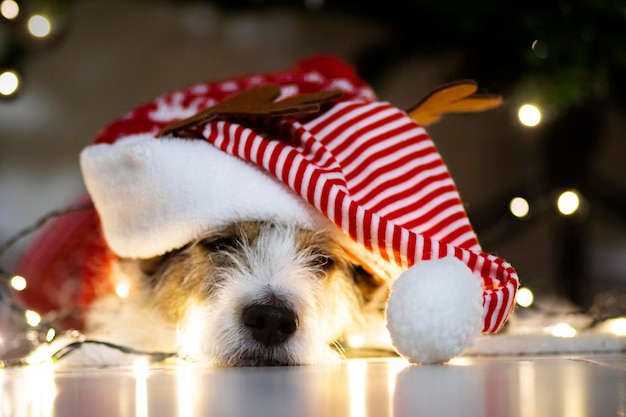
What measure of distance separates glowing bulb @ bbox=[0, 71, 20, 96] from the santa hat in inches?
52.0

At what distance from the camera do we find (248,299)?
1059 mm

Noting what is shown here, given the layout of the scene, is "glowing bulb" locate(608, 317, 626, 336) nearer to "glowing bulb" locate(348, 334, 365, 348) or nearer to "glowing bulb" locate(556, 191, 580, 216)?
"glowing bulb" locate(348, 334, 365, 348)

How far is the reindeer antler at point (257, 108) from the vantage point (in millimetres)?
1117

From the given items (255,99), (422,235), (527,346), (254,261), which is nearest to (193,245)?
(254,261)

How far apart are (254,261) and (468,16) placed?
1.41 meters

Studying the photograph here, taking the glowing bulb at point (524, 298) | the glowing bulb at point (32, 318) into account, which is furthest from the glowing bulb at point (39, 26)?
the glowing bulb at point (524, 298)

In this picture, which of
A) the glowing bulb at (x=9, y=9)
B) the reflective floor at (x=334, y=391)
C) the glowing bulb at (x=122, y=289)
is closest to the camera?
the reflective floor at (x=334, y=391)

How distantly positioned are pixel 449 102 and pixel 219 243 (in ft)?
1.48

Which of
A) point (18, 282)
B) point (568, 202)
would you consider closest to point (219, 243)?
point (18, 282)

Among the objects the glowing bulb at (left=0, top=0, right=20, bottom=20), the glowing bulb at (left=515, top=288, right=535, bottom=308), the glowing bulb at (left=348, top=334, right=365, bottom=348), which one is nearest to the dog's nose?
the glowing bulb at (left=348, top=334, right=365, bottom=348)

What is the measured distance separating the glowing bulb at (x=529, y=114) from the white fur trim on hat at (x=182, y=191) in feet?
3.89

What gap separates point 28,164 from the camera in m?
2.46

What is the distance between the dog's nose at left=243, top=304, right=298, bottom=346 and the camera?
1040 millimetres

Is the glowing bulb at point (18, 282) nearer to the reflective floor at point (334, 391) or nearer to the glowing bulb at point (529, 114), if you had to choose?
the reflective floor at point (334, 391)
